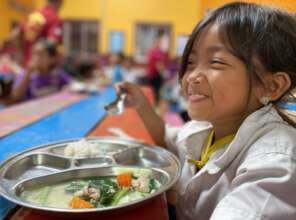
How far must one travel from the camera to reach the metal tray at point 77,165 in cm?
74

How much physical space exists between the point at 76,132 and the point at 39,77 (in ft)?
5.50

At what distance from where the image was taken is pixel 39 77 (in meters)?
2.83

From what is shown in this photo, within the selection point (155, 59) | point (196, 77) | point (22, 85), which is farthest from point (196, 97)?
point (155, 59)

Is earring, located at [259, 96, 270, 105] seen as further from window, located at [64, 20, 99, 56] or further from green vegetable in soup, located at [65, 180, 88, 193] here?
window, located at [64, 20, 99, 56]

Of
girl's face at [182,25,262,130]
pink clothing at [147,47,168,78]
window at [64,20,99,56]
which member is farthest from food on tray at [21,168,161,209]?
window at [64,20,99,56]

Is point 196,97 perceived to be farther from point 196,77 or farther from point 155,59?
point 155,59

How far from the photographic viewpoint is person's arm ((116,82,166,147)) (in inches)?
49.7

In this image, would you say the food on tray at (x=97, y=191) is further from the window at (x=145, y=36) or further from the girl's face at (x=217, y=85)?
the window at (x=145, y=36)

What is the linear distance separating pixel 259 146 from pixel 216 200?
0.20 meters

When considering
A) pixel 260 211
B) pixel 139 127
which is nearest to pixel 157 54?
pixel 139 127

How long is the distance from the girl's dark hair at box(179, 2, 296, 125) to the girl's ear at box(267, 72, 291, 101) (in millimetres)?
13

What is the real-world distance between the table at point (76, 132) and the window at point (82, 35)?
7.06 metres

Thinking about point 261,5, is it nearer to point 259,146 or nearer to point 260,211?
point 259,146

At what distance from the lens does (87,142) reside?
1.09 meters
